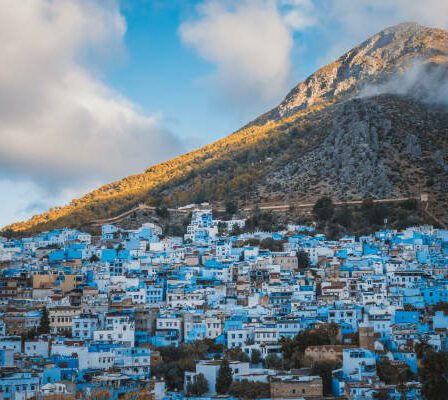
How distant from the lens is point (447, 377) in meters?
34.0

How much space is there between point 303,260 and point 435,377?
24.1m

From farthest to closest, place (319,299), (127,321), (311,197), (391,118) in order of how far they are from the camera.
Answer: (391,118), (311,197), (319,299), (127,321)

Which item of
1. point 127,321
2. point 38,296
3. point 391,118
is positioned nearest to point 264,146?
point 391,118

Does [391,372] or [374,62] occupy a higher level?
[374,62]

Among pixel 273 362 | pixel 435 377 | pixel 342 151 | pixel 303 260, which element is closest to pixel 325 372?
pixel 273 362

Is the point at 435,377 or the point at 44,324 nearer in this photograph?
the point at 435,377

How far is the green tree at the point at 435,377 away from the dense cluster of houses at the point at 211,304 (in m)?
0.52

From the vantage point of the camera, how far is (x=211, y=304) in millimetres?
48500

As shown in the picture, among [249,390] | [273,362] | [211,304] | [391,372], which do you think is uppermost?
[211,304]

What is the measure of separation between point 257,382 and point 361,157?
1828 inches

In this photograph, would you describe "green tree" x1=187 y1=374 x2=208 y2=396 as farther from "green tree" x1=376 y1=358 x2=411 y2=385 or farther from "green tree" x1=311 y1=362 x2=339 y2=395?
"green tree" x1=376 y1=358 x2=411 y2=385

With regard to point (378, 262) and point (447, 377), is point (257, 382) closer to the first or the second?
point (447, 377)

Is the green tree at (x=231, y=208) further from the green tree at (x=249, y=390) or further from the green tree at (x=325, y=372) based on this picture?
the green tree at (x=249, y=390)

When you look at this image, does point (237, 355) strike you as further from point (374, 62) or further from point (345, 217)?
point (374, 62)
